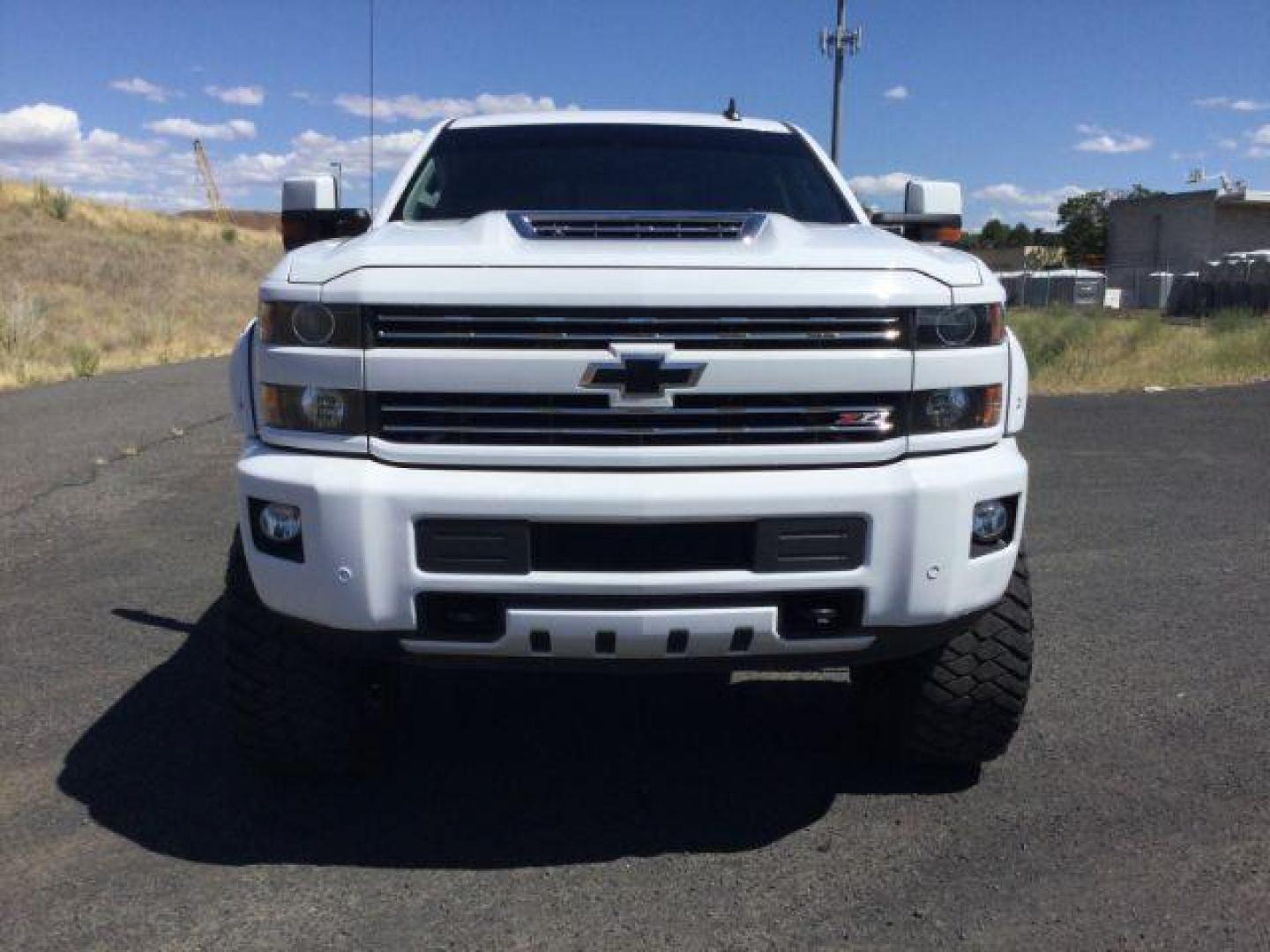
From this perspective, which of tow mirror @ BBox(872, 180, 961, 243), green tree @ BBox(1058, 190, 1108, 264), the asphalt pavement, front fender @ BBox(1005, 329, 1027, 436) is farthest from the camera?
green tree @ BBox(1058, 190, 1108, 264)

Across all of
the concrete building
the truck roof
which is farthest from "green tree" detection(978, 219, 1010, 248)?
the truck roof

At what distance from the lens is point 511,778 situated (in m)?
3.48

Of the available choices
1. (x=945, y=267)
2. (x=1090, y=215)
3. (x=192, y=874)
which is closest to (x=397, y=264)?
(x=945, y=267)

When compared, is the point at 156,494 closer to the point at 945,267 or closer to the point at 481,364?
the point at 481,364

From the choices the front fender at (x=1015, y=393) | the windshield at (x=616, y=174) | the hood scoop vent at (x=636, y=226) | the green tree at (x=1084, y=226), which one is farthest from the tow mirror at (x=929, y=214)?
the green tree at (x=1084, y=226)

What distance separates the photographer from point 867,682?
140 inches

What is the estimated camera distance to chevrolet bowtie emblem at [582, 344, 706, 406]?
2.75m

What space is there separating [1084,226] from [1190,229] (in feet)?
90.9

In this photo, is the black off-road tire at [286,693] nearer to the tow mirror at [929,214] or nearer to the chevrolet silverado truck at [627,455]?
the chevrolet silverado truck at [627,455]

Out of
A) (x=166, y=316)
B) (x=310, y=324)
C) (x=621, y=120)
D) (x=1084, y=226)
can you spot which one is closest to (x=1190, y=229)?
(x=1084, y=226)

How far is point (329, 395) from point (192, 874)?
3.94 ft

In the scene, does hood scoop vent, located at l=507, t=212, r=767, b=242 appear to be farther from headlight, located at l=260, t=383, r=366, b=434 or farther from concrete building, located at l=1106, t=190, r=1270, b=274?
concrete building, located at l=1106, t=190, r=1270, b=274

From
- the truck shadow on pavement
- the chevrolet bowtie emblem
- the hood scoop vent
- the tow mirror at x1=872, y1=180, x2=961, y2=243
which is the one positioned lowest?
the truck shadow on pavement

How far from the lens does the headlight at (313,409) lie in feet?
9.23
